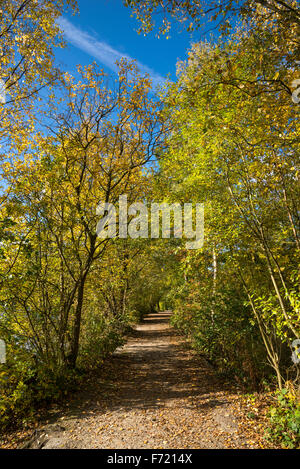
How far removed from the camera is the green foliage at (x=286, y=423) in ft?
11.1

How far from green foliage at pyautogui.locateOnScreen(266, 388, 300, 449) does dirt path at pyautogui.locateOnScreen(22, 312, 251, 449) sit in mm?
474

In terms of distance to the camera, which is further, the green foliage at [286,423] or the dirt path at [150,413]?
the dirt path at [150,413]

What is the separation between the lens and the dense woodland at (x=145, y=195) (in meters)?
3.68

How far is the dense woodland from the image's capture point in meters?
3.68

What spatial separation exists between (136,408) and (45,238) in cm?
395

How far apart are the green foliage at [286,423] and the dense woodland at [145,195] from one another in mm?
22

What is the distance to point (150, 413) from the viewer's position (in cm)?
469

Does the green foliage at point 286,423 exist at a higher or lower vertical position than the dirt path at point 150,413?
higher

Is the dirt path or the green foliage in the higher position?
the green foliage

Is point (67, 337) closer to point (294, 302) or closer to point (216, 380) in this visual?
point (216, 380)

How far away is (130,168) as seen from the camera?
6.86 meters

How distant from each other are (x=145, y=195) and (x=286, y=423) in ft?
21.0

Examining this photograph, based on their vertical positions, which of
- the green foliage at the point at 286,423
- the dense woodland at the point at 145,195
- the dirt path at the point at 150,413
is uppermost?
the dense woodland at the point at 145,195

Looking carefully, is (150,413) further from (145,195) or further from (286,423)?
(145,195)
